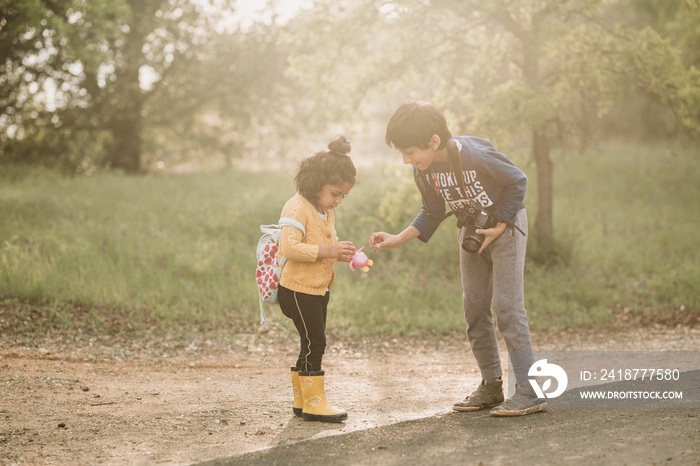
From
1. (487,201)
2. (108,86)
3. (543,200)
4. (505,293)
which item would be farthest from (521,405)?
(108,86)

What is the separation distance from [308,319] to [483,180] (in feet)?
4.54

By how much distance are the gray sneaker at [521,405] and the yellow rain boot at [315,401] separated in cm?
98

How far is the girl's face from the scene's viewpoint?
4.27 metres

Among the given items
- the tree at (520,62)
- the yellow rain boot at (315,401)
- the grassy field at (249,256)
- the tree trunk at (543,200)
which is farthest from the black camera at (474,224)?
the tree trunk at (543,200)

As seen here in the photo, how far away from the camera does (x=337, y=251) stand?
408 centimetres

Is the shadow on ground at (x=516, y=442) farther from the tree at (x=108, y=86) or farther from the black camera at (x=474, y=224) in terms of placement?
the tree at (x=108, y=86)

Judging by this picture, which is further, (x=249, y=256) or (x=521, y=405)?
(x=249, y=256)

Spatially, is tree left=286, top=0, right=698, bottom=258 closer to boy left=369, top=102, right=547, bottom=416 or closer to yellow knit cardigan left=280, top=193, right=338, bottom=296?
boy left=369, top=102, right=547, bottom=416

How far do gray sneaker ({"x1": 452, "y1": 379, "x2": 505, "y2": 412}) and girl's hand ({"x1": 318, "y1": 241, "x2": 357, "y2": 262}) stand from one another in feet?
4.18

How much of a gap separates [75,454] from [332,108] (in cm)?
767

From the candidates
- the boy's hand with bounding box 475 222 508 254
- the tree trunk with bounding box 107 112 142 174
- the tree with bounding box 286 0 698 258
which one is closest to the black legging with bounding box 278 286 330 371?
the boy's hand with bounding box 475 222 508 254

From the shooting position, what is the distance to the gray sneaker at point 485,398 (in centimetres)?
444

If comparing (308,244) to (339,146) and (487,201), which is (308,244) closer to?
(339,146)

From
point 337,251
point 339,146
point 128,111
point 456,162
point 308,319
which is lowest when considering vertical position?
point 308,319
